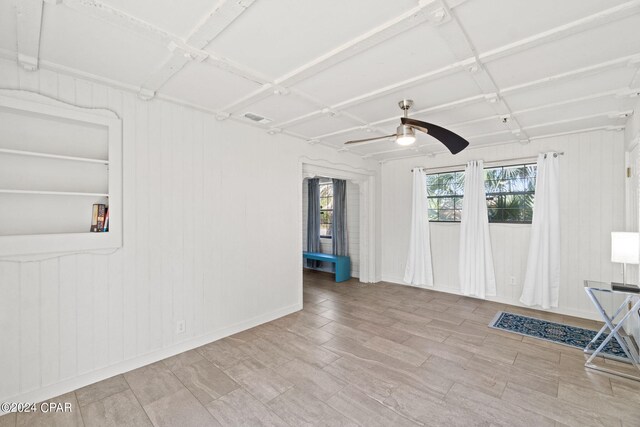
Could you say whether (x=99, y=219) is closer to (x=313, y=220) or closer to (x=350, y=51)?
(x=350, y=51)

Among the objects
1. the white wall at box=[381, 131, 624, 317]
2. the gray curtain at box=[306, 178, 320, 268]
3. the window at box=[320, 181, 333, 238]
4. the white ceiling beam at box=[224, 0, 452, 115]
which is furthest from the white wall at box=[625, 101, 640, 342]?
the gray curtain at box=[306, 178, 320, 268]

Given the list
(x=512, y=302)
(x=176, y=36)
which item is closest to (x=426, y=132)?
(x=176, y=36)

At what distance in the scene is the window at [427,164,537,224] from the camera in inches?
174

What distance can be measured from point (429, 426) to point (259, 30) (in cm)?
286

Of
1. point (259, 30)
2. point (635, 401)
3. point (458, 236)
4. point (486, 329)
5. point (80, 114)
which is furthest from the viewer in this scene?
point (458, 236)

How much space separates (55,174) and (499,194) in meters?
5.70

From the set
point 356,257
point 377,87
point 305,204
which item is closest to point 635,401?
point 377,87

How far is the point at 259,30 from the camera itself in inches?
69.1

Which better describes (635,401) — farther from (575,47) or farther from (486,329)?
(575,47)

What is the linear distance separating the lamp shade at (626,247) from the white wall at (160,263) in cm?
362

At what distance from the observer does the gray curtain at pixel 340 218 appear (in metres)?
6.51

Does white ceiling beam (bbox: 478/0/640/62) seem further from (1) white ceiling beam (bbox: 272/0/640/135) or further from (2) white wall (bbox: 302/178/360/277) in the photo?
(2) white wall (bbox: 302/178/360/277)

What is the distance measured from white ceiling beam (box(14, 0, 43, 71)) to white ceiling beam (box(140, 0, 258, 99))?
67 centimetres

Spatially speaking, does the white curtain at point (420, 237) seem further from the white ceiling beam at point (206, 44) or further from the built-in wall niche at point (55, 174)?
the built-in wall niche at point (55, 174)
